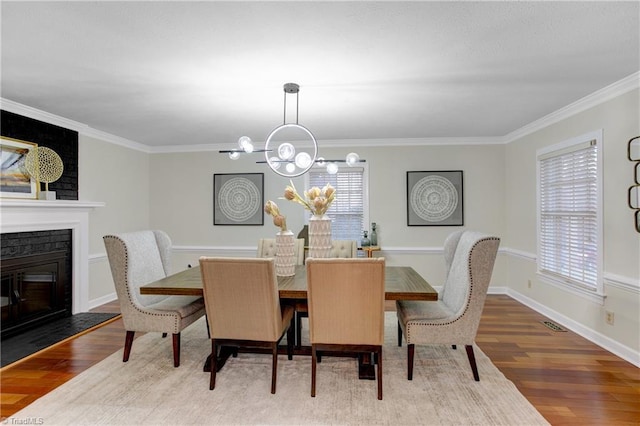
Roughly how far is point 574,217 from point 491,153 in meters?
1.76

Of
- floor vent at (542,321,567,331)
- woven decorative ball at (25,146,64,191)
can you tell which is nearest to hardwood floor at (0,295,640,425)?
floor vent at (542,321,567,331)

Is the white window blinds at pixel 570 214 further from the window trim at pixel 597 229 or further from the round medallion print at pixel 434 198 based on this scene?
the round medallion print at pixel 434 198

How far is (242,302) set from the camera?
7.48 ft

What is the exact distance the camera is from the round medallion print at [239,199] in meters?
5.43

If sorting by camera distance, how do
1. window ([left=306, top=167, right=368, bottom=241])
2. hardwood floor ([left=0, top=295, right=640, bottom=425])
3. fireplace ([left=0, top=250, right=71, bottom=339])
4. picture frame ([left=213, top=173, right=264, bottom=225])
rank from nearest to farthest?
hardwood floor ([left=0, top=295, right=640, bottom=425])
fireplace ([left=0, top=250, right=71, bottom=339])
window ([left=306, top=167, right=368, bottom=241])
picture frame ([left=213, top=173, right=264, bottom=225])

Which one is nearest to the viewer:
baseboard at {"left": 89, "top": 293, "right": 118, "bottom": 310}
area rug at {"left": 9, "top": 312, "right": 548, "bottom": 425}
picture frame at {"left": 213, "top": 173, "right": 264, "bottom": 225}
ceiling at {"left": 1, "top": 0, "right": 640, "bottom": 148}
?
ceiling at {"left": 1, "top": 0, "right": 640, "bottom": 148}

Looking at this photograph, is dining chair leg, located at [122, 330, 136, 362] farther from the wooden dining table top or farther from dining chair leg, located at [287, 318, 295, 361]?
dining chair leg, located at [287, 318, 295, 361]

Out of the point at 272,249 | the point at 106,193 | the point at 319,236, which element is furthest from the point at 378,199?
the point at 106,193

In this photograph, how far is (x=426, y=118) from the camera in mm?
3973

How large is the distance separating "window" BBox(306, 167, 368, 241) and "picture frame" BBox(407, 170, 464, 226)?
722 millimetres

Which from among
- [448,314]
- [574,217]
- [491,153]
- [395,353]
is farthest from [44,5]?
[491,153]

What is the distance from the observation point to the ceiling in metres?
1.85

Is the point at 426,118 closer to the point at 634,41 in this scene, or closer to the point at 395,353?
the point at 634,41

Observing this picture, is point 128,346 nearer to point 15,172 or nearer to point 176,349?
point 176,349
